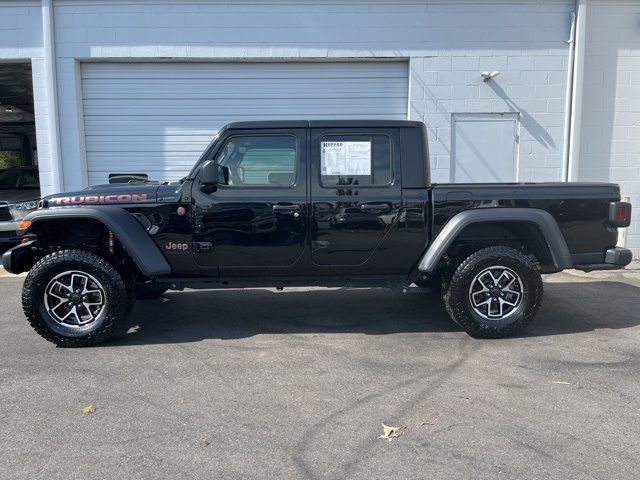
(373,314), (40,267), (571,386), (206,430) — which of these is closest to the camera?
(206,430)

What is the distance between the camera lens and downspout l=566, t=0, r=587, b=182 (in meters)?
8.74

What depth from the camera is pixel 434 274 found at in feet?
17.5

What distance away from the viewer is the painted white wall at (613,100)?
8883 millimetres

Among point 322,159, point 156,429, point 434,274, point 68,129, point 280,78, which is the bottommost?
point 156,429

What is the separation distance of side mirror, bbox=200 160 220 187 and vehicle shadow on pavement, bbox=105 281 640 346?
153cm

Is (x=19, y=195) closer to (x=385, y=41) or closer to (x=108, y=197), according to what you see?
(x=108, y=197)

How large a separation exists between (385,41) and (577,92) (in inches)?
135

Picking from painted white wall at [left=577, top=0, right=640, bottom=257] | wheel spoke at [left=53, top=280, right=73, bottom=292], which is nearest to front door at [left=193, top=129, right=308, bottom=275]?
wheel spoke at [left=53, top=280, right=73, bottom=292]

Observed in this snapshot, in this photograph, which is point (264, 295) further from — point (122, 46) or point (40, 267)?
point (122, 46)

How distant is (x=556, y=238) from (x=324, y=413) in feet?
9.23

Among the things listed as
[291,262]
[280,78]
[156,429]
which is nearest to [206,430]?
[156,429]

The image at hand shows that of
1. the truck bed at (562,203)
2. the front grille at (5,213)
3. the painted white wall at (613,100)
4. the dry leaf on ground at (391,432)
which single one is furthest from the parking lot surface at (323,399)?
the painted white wall at (613,100)

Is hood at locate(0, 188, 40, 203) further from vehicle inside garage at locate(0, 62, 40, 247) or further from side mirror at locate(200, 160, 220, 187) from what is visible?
side mirror at locate(200, 160, 220, 187)

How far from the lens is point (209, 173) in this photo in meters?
4.58
